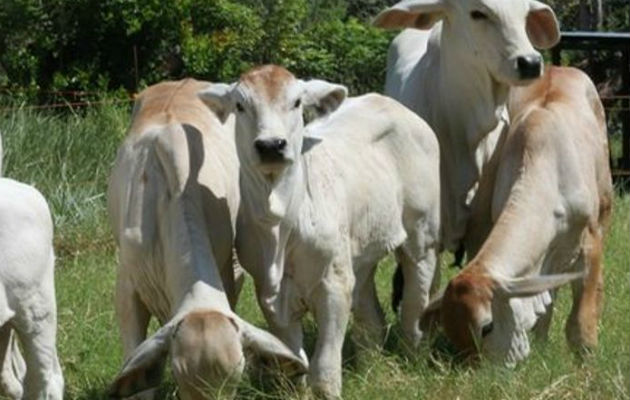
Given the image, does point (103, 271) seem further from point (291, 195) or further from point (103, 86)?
point (103, 86)

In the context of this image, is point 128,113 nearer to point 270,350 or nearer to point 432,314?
point 432,314

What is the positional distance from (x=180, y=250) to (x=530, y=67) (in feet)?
7.50

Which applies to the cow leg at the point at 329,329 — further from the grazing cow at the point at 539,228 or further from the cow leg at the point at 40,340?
the cow leg at the point at 40,340

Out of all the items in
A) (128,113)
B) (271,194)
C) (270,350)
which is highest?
(271,194)

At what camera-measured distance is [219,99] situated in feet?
27.5

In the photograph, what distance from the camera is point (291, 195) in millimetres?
8297

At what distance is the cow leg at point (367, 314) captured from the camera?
9648 millimetres

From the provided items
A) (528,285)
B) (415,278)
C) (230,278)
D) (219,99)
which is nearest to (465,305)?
(528,285)

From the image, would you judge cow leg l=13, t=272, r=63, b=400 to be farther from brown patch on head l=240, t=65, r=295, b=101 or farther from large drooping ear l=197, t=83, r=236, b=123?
brown patch on head l=240, t=65, r=295, b=101

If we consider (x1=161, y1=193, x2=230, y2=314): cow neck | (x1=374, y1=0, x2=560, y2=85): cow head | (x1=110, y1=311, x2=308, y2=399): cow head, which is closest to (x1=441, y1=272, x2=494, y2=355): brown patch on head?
(x1=110, y1=311, x2=308, y2=399): cow head

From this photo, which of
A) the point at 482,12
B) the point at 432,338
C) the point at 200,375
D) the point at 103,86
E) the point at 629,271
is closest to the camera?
the point at 200,375

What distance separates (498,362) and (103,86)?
34.8ft

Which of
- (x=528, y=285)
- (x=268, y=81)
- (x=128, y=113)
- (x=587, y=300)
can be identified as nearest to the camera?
(x=268, y=81)

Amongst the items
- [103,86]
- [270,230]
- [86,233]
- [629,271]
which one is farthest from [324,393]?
[103,86]
